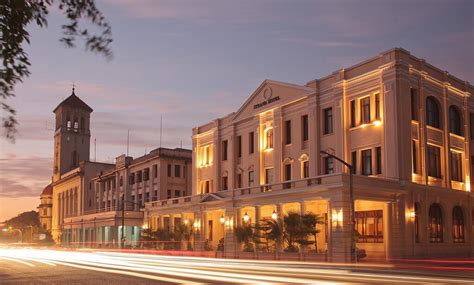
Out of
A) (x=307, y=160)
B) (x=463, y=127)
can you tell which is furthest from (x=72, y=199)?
(x=463, y=127)

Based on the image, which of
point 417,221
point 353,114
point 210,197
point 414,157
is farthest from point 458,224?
point 210,197

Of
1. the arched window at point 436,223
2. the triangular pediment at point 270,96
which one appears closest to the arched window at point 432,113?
the arched window at point 436,223

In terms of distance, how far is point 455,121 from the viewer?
165 ft

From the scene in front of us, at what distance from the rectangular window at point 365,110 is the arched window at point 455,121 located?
861cm

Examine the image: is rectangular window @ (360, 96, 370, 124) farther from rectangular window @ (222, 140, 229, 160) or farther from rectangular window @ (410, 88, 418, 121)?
rectangular window @ (222, 140, 229, 160)

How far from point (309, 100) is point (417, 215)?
516 inches

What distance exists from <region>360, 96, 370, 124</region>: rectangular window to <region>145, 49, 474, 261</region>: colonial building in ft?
0.27

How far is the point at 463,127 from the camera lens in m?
50.6

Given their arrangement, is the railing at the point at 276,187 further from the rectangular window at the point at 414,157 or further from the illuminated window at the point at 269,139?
the rectangular window at the point at 414,157

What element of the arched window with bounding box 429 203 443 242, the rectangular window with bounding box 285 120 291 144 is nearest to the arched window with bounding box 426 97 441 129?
the arched window with bounding box 429 203 443 242

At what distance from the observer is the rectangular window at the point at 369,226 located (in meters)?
42.5

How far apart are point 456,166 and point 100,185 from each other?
2403 inches

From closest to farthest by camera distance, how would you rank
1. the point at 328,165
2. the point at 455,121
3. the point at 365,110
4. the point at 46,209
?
the point at 365,110 → the point at 328,165 → the point at 455,121 → the point at 46,209

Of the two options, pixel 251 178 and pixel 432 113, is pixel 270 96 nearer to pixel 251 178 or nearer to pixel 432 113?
pixel 251 178
